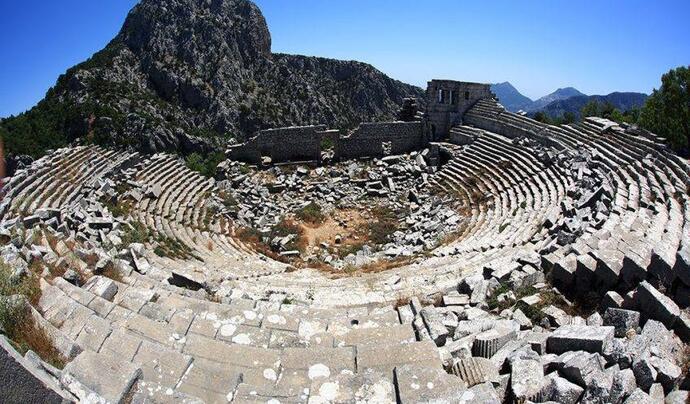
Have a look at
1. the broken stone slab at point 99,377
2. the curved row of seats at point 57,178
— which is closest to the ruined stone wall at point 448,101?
the curved row of seats at point 57,178

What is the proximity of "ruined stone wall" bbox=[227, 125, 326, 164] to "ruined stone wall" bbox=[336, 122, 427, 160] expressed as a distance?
5.47 feet

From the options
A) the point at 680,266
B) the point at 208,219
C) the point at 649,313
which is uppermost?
the point at 680,266

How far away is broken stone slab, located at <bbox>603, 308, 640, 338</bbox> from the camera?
624 centimetres

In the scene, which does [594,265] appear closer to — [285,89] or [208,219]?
[208,219]

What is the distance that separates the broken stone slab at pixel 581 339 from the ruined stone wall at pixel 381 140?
22.7 m

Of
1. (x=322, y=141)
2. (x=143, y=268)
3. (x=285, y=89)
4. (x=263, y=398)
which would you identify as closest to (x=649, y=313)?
(x=263, y=398)

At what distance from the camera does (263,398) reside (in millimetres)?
5105

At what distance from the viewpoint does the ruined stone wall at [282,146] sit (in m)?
26.9

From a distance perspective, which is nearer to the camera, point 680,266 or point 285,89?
point 680,266

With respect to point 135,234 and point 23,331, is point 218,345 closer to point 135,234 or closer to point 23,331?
point 23,331

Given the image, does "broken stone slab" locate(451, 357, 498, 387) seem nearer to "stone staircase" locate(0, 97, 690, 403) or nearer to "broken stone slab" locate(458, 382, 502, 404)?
"stone staircase" locate(0, 97, 690, 403)

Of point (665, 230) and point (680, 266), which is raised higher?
point (680, 266)

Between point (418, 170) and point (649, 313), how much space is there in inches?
782

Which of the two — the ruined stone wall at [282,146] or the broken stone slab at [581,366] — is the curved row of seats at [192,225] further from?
the broken stone slab at [581,366]
